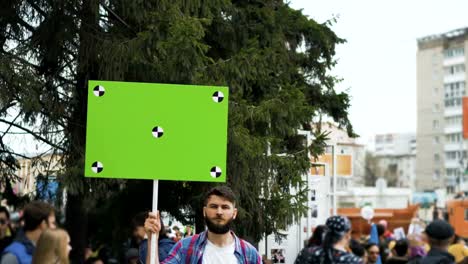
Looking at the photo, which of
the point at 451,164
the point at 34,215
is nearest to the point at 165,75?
the point at 34,215

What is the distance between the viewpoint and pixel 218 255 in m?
7.27

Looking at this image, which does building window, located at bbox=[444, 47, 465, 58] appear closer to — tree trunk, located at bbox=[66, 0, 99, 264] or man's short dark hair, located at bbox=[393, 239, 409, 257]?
man's short dark hair, located at bbox=[393, 239, 409, 257]

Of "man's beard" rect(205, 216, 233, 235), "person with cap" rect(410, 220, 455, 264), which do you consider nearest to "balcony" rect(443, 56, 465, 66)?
"person with cap" rect(410, 220, 455, 264)

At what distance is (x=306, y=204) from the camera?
17.5m

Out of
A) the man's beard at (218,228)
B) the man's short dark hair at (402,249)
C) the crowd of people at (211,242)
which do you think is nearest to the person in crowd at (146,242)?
the crowd of people at (211,242)

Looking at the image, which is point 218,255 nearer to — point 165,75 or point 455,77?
point 165,75

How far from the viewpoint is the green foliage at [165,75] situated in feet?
47.1

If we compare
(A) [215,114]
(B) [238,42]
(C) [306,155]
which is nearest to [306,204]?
(C) [306,155]

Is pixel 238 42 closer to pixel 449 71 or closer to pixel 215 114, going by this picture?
pixel 215 114

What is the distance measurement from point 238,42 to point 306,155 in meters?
2.40

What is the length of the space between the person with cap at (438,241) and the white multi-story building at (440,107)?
130 metres

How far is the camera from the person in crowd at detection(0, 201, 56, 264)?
688cm

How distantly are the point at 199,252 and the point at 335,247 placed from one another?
1.33 meters

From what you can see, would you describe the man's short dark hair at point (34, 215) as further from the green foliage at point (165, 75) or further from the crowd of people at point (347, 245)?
the green foliage at point (165, 75)
